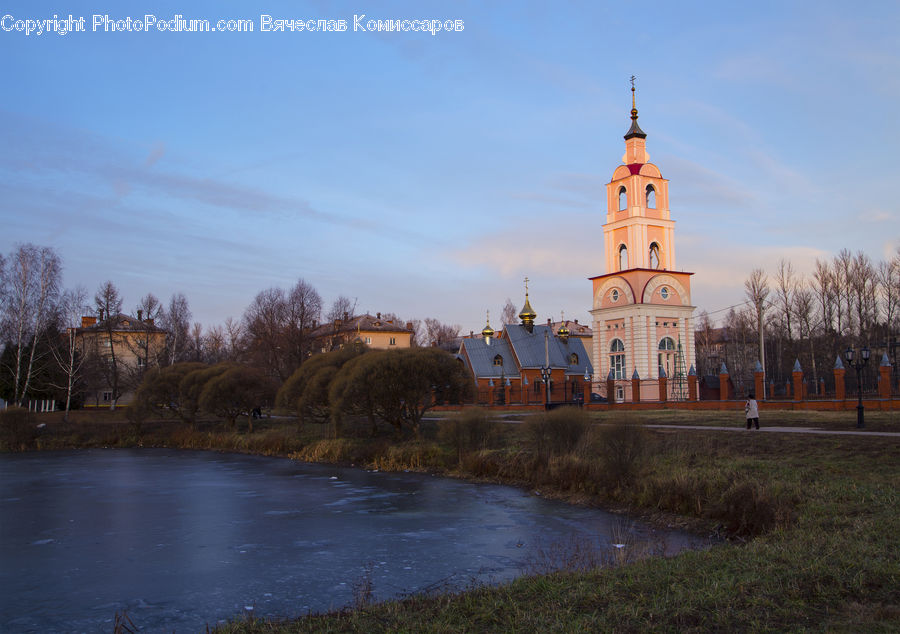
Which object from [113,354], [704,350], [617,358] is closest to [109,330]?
[113,354]

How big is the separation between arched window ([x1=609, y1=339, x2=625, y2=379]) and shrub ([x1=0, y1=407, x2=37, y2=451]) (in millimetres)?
35001

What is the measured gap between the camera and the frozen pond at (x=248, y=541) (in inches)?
413

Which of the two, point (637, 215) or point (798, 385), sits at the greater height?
point (637, 215)

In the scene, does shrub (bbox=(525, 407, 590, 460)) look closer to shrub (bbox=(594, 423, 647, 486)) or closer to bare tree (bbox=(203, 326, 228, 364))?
shrub (bbox=(594, 423, 647, 486))

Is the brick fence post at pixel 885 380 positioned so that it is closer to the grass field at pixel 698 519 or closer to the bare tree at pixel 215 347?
the grass field at pixel 698 519

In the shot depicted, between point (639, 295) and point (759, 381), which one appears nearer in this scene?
point (759, 381)

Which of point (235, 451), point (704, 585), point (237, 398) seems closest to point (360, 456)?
point (235, 451)

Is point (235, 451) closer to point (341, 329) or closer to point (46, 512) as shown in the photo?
point (46, 512)

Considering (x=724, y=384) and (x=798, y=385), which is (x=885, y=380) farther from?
(x=724, y=384)

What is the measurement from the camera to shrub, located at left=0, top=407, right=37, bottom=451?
131ft

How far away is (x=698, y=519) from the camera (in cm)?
1532

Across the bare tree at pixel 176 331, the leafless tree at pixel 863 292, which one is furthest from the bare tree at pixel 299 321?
the leafless tree at pixel 863 292

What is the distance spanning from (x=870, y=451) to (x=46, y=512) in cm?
2002

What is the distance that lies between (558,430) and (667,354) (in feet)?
95.2
